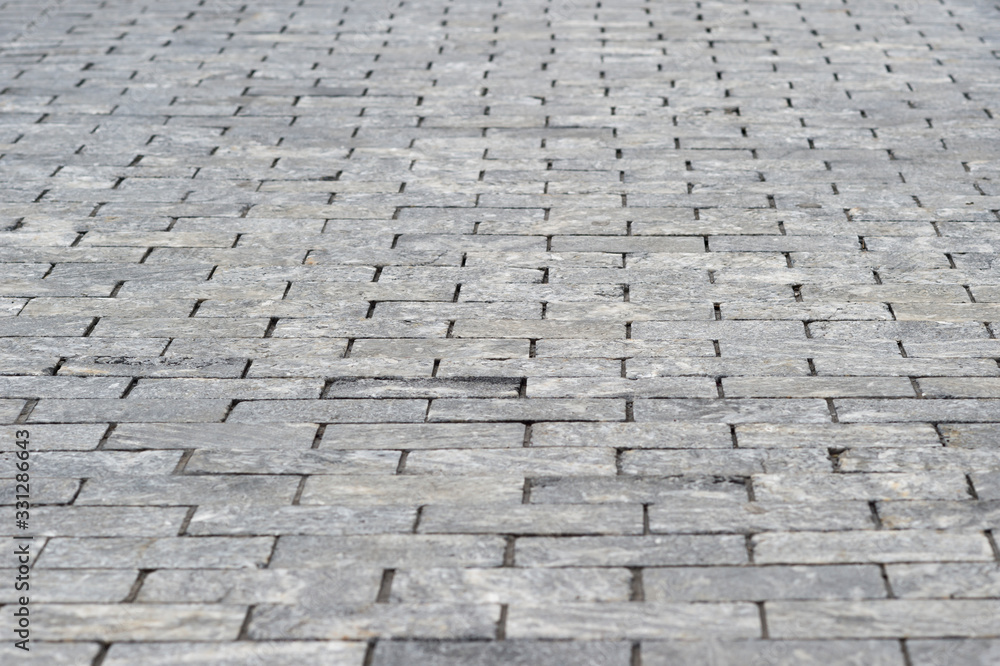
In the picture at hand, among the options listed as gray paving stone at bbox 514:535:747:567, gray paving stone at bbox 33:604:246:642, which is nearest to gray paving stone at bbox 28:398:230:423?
gray paving stone at bbox 33:604:246:642

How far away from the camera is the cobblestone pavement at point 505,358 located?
10.1 ft

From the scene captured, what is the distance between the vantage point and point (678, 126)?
686cm

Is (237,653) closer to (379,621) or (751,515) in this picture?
(379,621)

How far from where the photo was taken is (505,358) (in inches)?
172

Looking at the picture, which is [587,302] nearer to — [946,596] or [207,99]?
[946,596]

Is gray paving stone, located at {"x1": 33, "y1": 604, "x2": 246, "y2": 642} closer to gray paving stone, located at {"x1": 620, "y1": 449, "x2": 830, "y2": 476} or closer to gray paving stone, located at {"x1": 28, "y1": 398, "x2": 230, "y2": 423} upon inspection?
gray paving stone, located at {"x1": 28, "y1": 398, "x2": 230, "y2": 423}

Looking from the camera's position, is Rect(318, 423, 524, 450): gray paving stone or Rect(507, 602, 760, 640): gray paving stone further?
Rect(318, 423, 524, 450): gray paving stone

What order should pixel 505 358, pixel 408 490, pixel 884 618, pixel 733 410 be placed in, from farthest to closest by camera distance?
pixel 505 358 < pixel 733 410 < pixel 408 490 < pixel 884 618

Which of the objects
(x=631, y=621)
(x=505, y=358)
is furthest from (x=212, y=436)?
(x=631, y=621)

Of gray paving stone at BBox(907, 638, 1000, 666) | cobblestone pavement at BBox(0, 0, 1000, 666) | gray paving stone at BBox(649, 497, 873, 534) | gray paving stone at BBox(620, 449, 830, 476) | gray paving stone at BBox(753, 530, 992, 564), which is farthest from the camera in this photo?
gray paving stone at BBox(620, 449, 830, 476)

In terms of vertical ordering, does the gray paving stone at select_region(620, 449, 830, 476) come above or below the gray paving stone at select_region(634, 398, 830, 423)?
above

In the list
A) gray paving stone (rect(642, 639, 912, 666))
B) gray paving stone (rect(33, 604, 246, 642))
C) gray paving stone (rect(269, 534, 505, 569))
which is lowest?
gray paving stone (rect(269, 534, 505, 569))

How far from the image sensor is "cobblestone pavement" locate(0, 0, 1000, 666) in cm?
309

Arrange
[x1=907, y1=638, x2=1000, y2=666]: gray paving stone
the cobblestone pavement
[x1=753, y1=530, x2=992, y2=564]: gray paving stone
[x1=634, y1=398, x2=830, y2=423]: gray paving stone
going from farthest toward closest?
[x1=634, y1=398, x2=830, y2=423]: gray paving stone
[x1=753, y1=530, x2=992, y2=564]: gray paving stone
the cobblestone pavement
[x1=907, y1=638, x2=1000, y2=666]: gray paving stone
